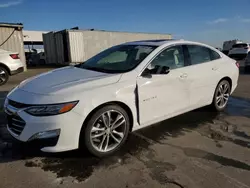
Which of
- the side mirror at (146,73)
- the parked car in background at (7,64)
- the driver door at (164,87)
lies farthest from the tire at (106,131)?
the parked car in background at (7,64)

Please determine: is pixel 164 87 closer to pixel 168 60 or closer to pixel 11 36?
pixel 168 60

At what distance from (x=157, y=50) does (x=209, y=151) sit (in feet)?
5.58

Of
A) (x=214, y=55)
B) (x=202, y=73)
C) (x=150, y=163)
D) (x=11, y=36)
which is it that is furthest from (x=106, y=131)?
(x=11, y=36)

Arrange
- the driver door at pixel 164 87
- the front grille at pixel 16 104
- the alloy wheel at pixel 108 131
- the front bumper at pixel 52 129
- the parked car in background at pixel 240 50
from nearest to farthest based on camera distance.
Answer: the front bumper at pixel 52 129 → the front grille at pixel 16 104 → the alloy wheel at pixel 108 131 → the driver door at pixel 164 87 → the parked car in background at pixel 240 50

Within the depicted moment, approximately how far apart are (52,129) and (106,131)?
0.74 m

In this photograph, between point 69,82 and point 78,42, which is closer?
point 69,82

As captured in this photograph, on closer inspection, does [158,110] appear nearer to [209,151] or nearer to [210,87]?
[209,151]

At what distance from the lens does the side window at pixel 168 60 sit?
3629 millimetres

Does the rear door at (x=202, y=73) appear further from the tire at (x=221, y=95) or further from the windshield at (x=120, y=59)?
the windshield at (x=120, y=59)

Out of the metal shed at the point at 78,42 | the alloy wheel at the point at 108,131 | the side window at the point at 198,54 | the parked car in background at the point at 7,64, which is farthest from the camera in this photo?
the metal shed at the point at 78,42

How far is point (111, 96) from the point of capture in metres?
3.11

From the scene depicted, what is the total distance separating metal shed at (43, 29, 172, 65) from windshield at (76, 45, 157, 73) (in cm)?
1495

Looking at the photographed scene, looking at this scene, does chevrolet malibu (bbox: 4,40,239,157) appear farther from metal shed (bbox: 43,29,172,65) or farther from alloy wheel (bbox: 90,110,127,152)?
metal shed (bbox: 43,29,172,65)

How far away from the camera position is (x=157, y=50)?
12.6 ft
